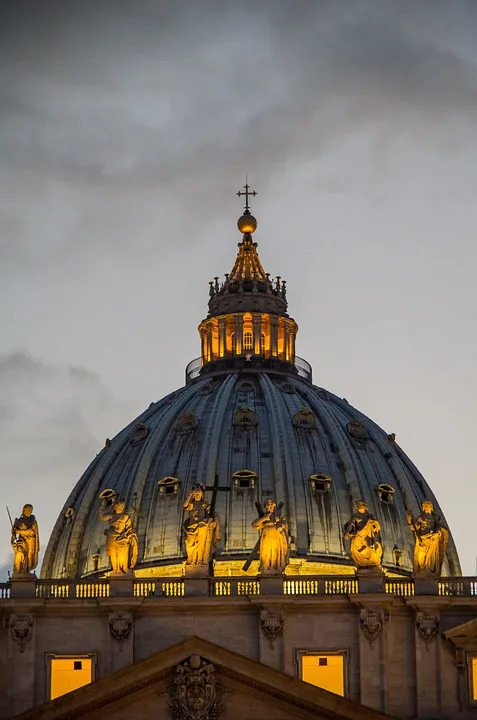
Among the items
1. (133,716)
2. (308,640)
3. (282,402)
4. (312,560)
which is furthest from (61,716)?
(282,402)

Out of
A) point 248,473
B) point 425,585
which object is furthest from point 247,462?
point 425,585

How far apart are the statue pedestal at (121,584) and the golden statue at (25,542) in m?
3.46

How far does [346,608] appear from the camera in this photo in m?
115

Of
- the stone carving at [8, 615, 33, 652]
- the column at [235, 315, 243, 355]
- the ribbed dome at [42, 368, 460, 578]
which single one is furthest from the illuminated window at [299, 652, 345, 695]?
the column at [235, 315, 243, 355]

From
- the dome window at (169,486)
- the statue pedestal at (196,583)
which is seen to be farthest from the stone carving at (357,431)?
the statue pedestal at (196,583)

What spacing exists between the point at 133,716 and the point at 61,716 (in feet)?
9.35

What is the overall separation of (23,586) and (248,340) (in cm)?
6715

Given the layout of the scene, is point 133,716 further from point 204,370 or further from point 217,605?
point 204,370

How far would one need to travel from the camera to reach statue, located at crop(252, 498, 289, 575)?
11588 centimetres

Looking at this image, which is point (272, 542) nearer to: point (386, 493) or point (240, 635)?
point (240, 635)

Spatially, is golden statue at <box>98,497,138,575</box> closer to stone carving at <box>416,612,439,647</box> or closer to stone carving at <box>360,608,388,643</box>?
stone carving at <box>360,608,388,643</box>

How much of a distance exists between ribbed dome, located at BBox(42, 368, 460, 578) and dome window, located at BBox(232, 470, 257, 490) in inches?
2.4

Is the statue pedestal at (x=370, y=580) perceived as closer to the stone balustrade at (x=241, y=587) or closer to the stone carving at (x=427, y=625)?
the stone balustrade at (x=241, y=587)

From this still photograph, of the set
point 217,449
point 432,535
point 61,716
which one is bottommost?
point 61,716
